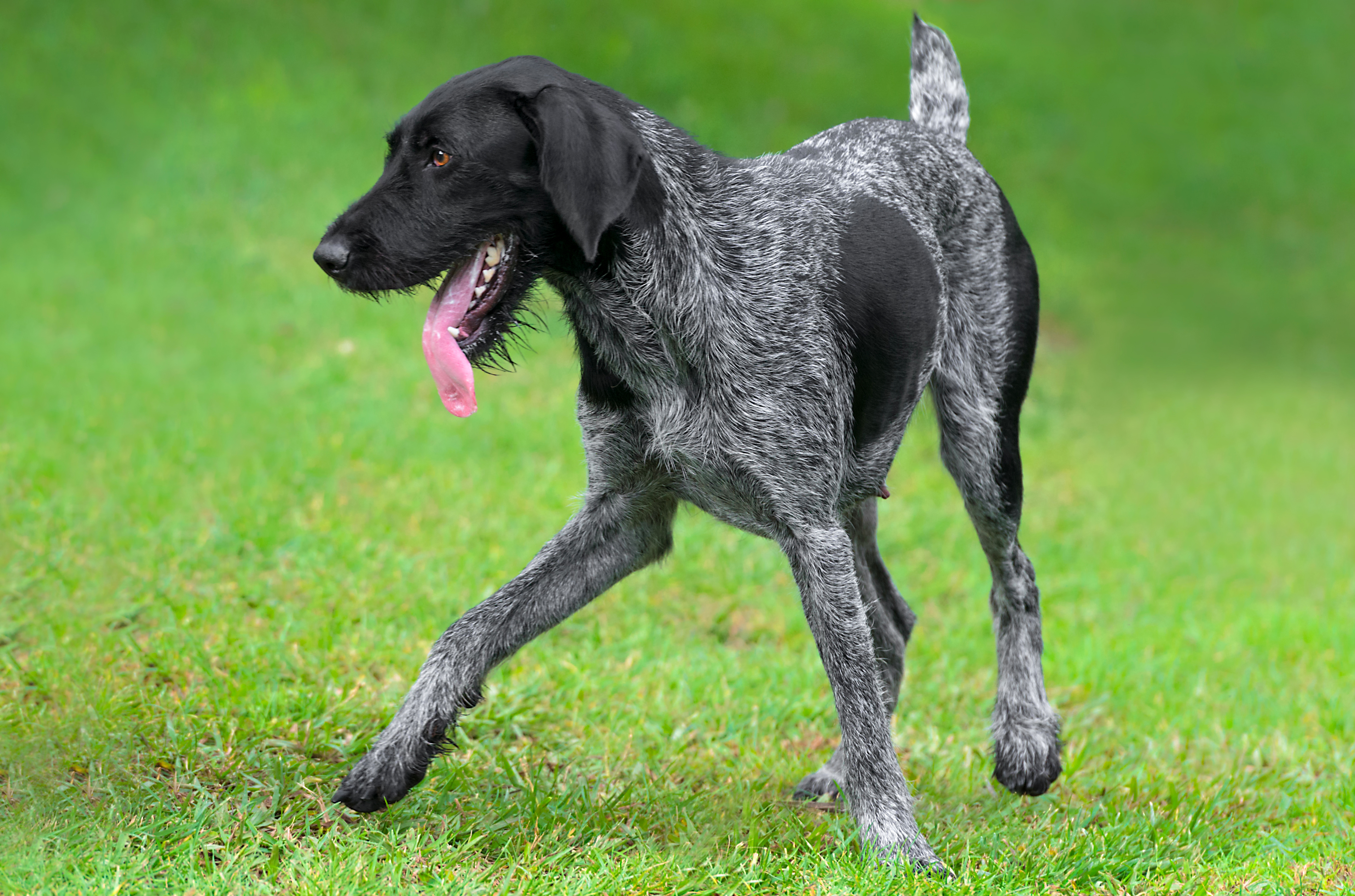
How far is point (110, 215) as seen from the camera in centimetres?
1358

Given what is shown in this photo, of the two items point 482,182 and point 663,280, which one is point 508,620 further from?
point 482,182

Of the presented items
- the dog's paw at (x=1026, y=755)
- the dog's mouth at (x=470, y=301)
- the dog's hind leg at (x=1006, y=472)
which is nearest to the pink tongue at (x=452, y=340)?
the dog's mouth at (x=470, y=301)

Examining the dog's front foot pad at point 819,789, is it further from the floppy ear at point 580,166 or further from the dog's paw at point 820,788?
the floppy ear at point 580,166

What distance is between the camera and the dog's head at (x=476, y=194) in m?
3.94

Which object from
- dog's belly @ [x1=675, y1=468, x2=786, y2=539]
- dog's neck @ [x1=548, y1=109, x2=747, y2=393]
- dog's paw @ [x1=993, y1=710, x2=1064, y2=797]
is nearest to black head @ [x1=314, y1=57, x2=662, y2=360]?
dog's neck @ [x1=548, y1=109, x2=747, y2=393]

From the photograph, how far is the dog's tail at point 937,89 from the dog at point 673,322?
602mm

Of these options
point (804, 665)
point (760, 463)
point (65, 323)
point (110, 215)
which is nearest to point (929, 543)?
point (804, 665)

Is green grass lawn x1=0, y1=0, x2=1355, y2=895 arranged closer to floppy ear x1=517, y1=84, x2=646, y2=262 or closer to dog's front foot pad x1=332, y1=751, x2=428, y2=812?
dog's front foot pad x1=332, y1=751, x2=428, y2=812

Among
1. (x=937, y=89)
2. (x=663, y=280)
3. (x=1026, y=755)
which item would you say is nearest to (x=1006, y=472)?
(x=1026, y=755)

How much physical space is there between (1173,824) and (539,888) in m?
2.42

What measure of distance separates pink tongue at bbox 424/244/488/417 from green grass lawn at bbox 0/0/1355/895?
30cm

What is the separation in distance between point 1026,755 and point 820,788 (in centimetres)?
79

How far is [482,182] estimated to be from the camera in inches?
158

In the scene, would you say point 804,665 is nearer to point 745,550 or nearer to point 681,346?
point 745,550
